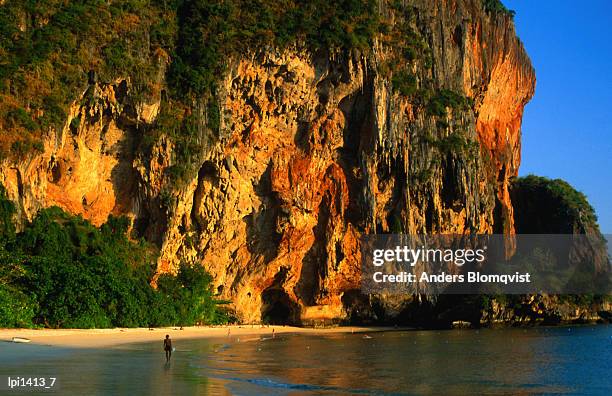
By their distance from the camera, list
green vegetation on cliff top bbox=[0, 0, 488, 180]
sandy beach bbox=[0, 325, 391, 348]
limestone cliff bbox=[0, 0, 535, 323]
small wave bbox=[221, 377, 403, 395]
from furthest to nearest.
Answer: limestone cliff bbox=[0, 0, 535, 323] < green vegetation on cliff top bbox=[0, 0, 488, 180] < sandy beach bbox=[0, 325, 391, 348] < small wave bbox=[221, 377, 403, 395]

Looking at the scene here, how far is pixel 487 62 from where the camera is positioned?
6469 centimetres

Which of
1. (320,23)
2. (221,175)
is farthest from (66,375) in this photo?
(320,23)

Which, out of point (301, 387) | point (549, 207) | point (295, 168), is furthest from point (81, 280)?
point (549, 207)

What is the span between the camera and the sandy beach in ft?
91.2

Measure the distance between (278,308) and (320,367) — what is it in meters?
27.9

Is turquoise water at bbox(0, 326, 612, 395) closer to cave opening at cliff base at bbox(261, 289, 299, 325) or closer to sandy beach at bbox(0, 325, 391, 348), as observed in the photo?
sandy beach at bbox(0, 325, 391, 348)

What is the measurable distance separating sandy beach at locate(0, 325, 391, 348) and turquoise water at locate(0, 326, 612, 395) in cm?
172

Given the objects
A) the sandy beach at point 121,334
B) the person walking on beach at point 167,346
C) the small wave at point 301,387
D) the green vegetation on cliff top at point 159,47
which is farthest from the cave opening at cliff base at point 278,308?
the small wave at point 301,387

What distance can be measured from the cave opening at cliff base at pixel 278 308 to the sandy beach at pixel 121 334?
309cm

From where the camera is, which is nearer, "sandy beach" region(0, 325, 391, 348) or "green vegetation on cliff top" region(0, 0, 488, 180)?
"sandy beach" region(0, 325, 391, 348)

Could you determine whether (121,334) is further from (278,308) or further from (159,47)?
(278,308)

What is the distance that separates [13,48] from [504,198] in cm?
4349

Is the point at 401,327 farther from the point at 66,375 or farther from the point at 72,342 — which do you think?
the point at 66,375

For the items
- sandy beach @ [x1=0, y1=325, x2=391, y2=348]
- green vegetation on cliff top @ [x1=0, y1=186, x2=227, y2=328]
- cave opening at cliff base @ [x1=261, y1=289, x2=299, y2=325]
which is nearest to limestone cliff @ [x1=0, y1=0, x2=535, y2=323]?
cave opening at cliff base @ [x1=261, y1=289, x2=299, y2=325]
